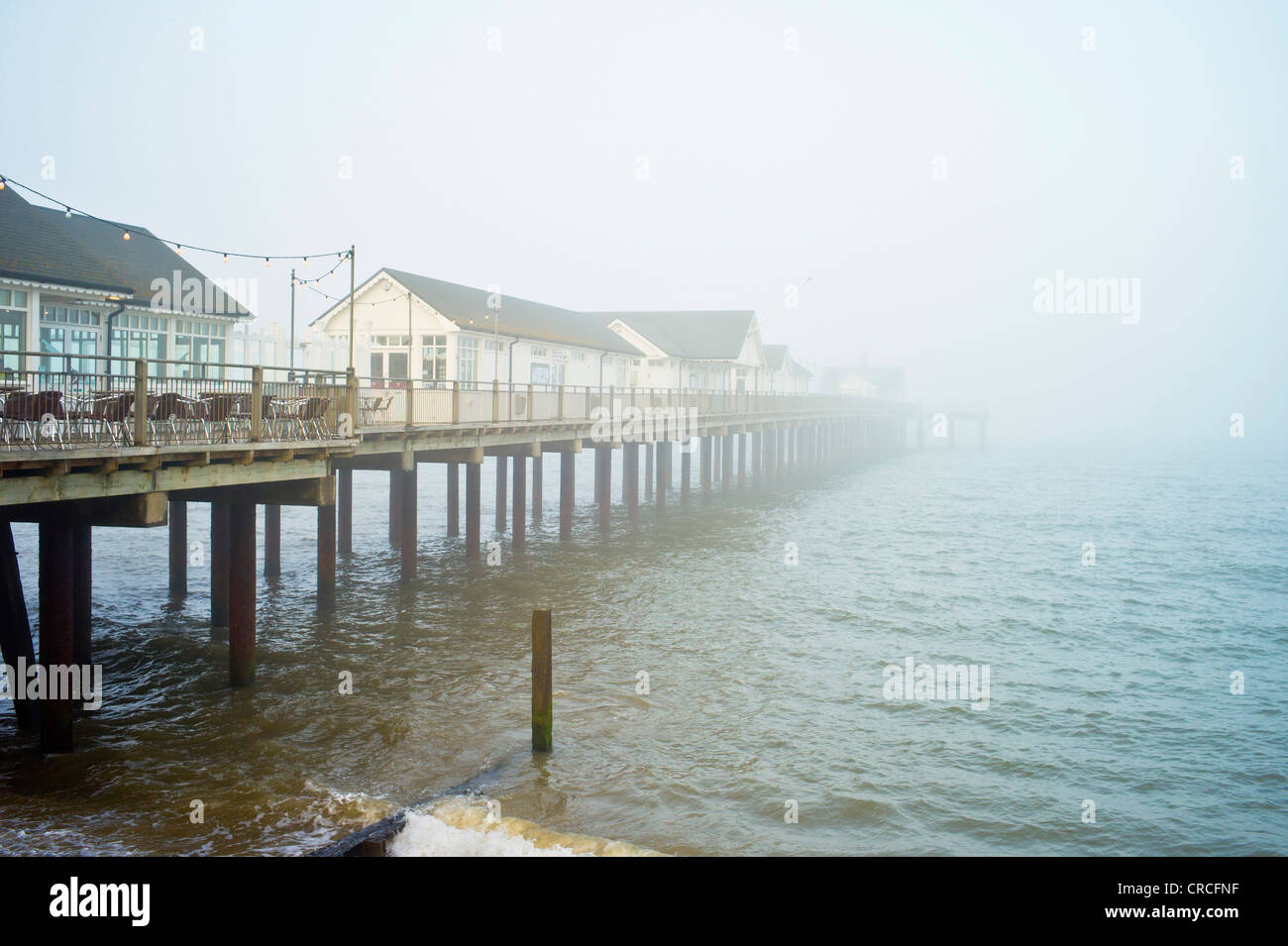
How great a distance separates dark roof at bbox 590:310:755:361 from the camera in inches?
1988

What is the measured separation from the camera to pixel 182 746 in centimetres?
1201

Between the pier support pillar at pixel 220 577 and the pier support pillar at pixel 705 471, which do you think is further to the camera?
the pier support pillar at pixel 705 471

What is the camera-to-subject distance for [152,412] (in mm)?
11930

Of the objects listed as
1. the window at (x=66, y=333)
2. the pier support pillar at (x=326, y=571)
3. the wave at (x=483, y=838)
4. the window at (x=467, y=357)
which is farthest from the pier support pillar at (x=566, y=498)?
the wave at (x=483, y=838)

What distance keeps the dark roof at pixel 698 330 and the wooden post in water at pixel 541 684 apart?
36.9m

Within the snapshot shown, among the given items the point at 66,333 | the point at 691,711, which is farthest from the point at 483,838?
the point at 66,333

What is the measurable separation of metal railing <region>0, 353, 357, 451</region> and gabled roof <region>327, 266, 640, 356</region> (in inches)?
507

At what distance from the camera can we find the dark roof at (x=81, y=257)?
1605 cm

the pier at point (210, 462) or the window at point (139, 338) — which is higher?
the window at point (139, 338)

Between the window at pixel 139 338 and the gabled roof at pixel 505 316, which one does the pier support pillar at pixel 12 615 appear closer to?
the window at pixel 139 338

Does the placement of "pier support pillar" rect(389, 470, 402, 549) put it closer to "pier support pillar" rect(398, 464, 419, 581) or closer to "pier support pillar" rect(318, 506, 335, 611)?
"pier support pillar" rect(398, 464, 419, 581)

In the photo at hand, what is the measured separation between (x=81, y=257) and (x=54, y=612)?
9.10 m

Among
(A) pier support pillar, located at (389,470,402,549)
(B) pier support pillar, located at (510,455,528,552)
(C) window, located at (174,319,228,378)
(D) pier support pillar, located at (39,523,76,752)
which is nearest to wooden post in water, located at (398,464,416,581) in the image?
(C) window, located at (174,319,228,378)

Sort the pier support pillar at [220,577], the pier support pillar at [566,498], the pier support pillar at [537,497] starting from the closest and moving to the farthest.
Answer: the pier support pillar at [220,577] < the pier support pillar at [566,498] < the pier support pillar at [537,497]
